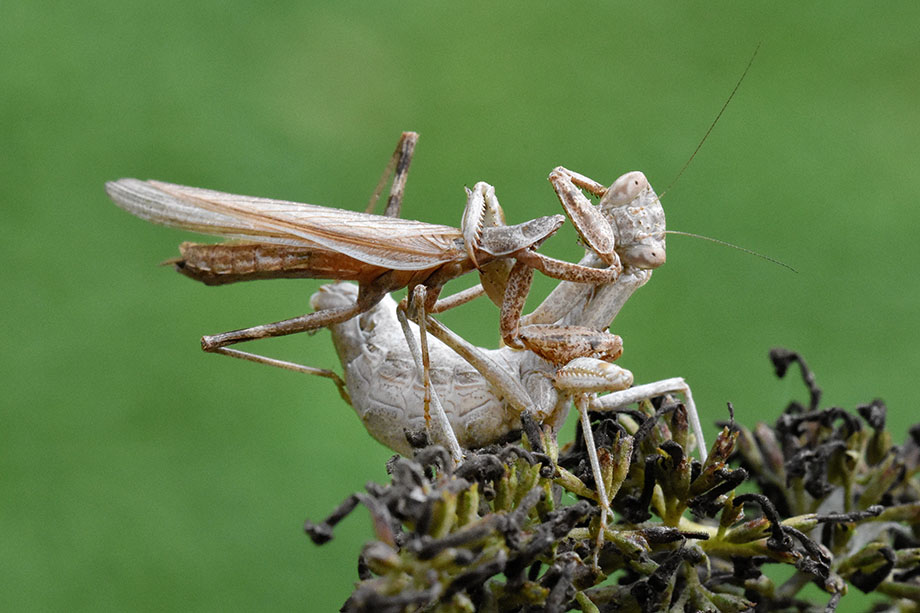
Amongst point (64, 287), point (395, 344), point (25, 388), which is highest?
point (395, 344)

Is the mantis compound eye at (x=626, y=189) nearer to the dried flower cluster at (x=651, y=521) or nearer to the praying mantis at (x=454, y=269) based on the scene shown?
the praying mantis at (x=454, y=269)

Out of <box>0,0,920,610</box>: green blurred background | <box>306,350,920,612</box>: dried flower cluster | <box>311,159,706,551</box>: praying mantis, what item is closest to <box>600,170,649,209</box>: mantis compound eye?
<box>311,159,706,551</box>: praying mantis

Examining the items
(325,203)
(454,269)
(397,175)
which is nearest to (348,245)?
(454,269)

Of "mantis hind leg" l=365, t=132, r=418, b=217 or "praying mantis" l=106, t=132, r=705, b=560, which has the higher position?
"mantis hind leg" l=365, t=132, r=418, b=217

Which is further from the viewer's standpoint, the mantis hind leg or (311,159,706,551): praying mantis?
the mantis hind leg

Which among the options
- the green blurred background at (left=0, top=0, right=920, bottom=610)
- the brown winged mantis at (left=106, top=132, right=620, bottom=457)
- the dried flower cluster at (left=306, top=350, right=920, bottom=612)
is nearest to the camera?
the dried flower cluster at (left=306, top=350, right=920, bottom=612)

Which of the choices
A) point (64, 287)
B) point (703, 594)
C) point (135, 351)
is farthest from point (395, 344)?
point (64, 287)

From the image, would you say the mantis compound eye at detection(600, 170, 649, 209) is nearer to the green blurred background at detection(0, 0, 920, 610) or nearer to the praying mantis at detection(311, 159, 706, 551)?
the praying mantis at detection(311, 159, 706, 551)

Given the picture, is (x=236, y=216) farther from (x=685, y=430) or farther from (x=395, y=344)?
(x=685, y=430)
